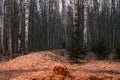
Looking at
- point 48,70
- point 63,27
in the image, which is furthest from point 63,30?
point 48,70

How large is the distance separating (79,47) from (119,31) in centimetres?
4268

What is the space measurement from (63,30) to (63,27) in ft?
3.10

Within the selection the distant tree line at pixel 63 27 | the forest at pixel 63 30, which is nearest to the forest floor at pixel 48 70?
the forest at pixel 63 30

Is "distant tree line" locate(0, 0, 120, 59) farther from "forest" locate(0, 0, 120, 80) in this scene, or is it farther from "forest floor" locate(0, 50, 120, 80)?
"forest floor" locate(0, 50, 120, 80)

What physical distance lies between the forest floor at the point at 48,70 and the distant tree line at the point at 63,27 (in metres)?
2.15

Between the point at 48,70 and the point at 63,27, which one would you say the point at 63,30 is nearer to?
the point at 63,27

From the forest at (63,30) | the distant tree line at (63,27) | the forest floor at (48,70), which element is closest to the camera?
the forest floor at (48,70)

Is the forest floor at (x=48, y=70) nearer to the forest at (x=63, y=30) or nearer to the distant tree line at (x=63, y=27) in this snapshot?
the forest at (x=63, y=30)

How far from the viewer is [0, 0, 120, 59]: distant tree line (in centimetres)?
2416

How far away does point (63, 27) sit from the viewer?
61.4 meters

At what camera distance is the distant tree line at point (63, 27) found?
79.3ft

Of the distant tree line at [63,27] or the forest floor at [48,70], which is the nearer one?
the forest floor at [48,70]

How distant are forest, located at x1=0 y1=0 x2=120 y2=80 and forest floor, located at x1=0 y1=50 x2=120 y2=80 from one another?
19.0 inches

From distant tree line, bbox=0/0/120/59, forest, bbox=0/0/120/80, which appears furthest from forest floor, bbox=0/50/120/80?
distant tree line, bbox=0/0/120/59
